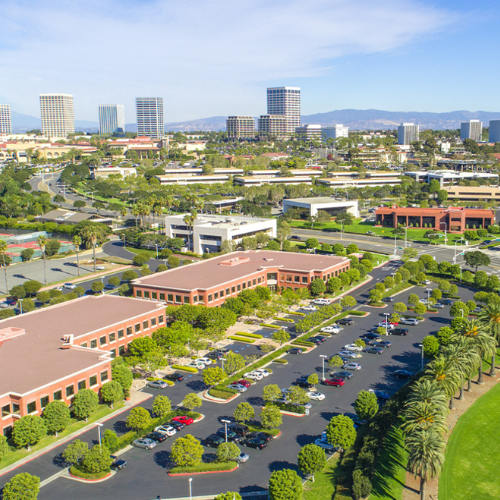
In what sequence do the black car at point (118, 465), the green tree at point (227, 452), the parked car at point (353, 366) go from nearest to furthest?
the green tree at point (227, 452)
the black car at point (118, 465)
the parked car at point (353, 366)

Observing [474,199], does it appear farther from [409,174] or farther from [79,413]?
[79,413]

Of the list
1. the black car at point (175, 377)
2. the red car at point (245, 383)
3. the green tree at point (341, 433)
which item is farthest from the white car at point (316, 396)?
the black car at point (175, 377)

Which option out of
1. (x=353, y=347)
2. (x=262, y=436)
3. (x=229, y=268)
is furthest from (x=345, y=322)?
(x=262, y=436)

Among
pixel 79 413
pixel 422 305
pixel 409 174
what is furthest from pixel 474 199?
pixel 79 413

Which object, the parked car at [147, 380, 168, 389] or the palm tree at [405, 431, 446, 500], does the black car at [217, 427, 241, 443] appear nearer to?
the parked car at [147, 380, 168, 389]

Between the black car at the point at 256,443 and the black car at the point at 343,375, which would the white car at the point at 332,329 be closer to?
the black car at the point at 343,375

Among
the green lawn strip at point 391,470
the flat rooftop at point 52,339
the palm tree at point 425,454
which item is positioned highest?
the flat rooftop at point 52,339

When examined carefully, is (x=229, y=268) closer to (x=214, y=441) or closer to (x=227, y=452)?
(x=214, y=441)
